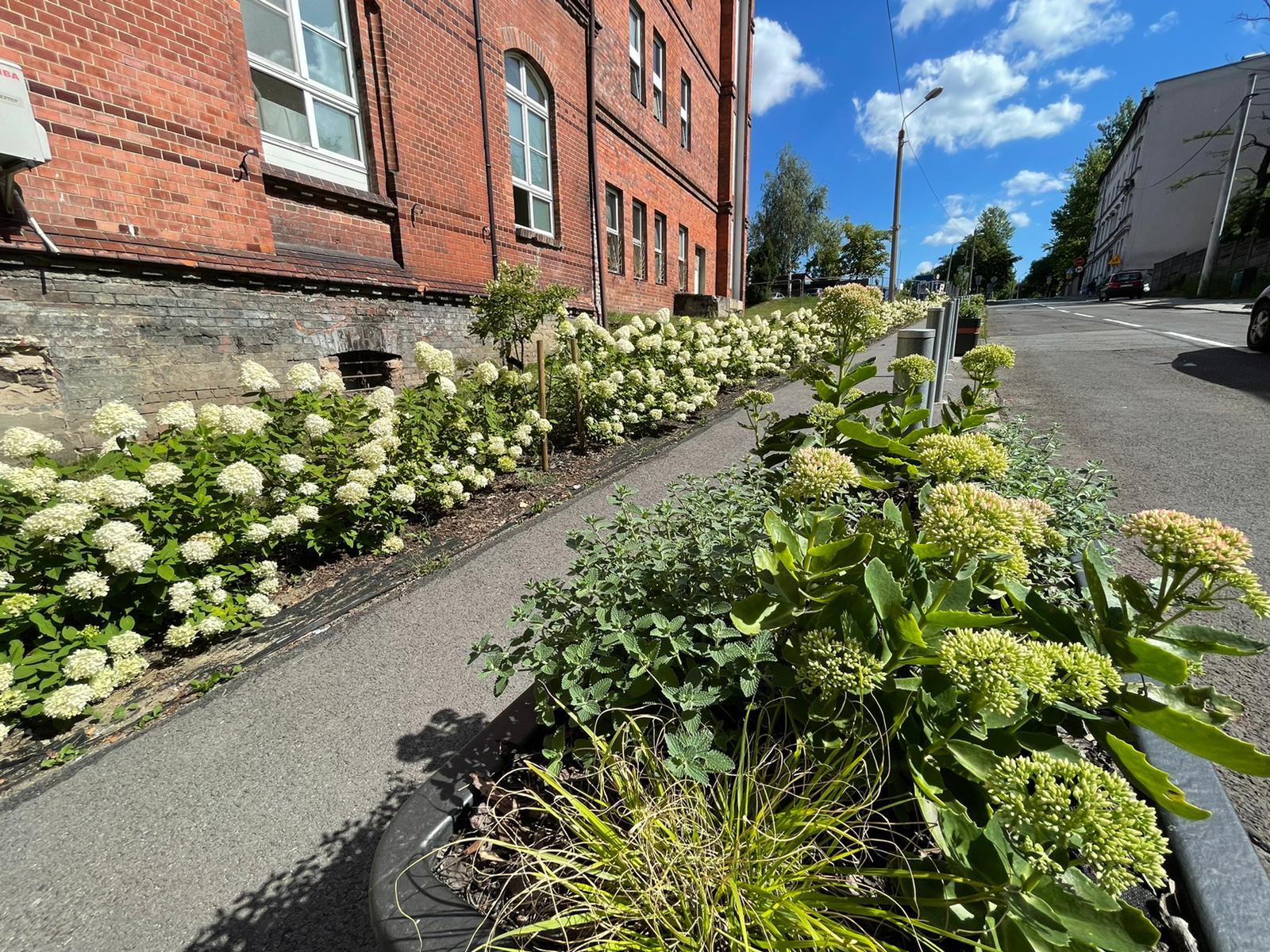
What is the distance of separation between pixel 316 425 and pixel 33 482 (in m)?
1.31

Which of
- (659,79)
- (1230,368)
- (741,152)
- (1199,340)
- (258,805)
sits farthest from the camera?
(741,152)

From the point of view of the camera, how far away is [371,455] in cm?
365

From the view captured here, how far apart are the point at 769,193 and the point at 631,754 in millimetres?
52122

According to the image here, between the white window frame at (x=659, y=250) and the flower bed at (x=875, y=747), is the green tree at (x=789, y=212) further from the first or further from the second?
the flower bed at (x=875, y=747)

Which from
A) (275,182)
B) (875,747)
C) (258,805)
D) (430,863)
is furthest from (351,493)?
(275,182)

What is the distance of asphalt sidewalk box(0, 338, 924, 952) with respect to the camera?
1679 mm

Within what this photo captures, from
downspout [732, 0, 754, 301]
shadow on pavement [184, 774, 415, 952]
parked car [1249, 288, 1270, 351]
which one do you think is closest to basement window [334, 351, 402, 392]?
shadow on pavement [184, 774, 415, 952]

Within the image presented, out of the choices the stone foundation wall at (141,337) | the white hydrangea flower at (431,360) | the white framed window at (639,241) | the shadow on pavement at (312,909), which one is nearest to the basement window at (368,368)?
the stone foundation wall at (141,337)

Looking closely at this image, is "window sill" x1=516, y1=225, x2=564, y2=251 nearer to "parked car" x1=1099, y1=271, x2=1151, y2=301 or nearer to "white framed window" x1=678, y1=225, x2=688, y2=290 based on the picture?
"white framed window" x1=678, y1=225, x2=688, y2=290


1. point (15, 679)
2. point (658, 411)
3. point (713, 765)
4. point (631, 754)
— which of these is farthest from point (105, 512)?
point (658, 411)

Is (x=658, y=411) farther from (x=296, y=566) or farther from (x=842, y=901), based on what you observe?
(x=842, y=901)

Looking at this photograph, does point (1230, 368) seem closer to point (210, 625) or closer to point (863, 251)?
point (210, 625)

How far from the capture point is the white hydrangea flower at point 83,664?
94.3 inches

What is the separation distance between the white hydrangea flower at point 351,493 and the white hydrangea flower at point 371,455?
19cm
